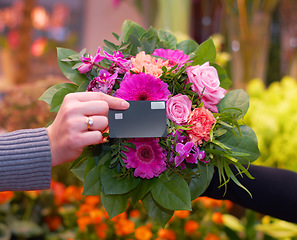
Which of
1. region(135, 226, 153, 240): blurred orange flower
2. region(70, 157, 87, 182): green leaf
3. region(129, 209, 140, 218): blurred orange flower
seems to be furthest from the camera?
region(129, 209, 140, 218): blurred orange flower

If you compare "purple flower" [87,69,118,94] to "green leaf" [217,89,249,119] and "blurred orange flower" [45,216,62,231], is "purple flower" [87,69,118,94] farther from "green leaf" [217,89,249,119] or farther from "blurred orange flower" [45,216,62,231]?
"blurred orange flower" [45,216,62,231]

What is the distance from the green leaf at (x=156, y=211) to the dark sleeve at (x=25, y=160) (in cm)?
14

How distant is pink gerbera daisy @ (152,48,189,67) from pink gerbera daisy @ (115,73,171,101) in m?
0.05

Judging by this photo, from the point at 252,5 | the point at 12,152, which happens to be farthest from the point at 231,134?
the point at 252,5

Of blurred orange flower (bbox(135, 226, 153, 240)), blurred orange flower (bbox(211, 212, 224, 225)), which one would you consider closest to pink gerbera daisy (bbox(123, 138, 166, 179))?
blurred orange flower (bbox(135, 226, 153, 240))

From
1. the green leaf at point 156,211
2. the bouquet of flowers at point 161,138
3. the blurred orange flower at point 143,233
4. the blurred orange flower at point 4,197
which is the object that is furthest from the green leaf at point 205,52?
the blurred orange flower at point 4,197

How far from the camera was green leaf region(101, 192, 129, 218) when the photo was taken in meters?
0.45

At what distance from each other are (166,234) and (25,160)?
620mm

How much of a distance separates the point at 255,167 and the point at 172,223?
50 cm

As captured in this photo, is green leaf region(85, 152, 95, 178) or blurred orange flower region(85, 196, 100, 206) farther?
blurred orange flower region(85, 196, 100, 206)

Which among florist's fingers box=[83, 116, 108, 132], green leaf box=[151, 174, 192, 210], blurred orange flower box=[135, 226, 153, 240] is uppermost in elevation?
florist's fingers box=[83, 116, 108, 132]

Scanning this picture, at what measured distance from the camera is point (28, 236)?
0.97m

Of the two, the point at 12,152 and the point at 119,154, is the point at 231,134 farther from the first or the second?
the point at 12,152

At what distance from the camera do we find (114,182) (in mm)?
447
